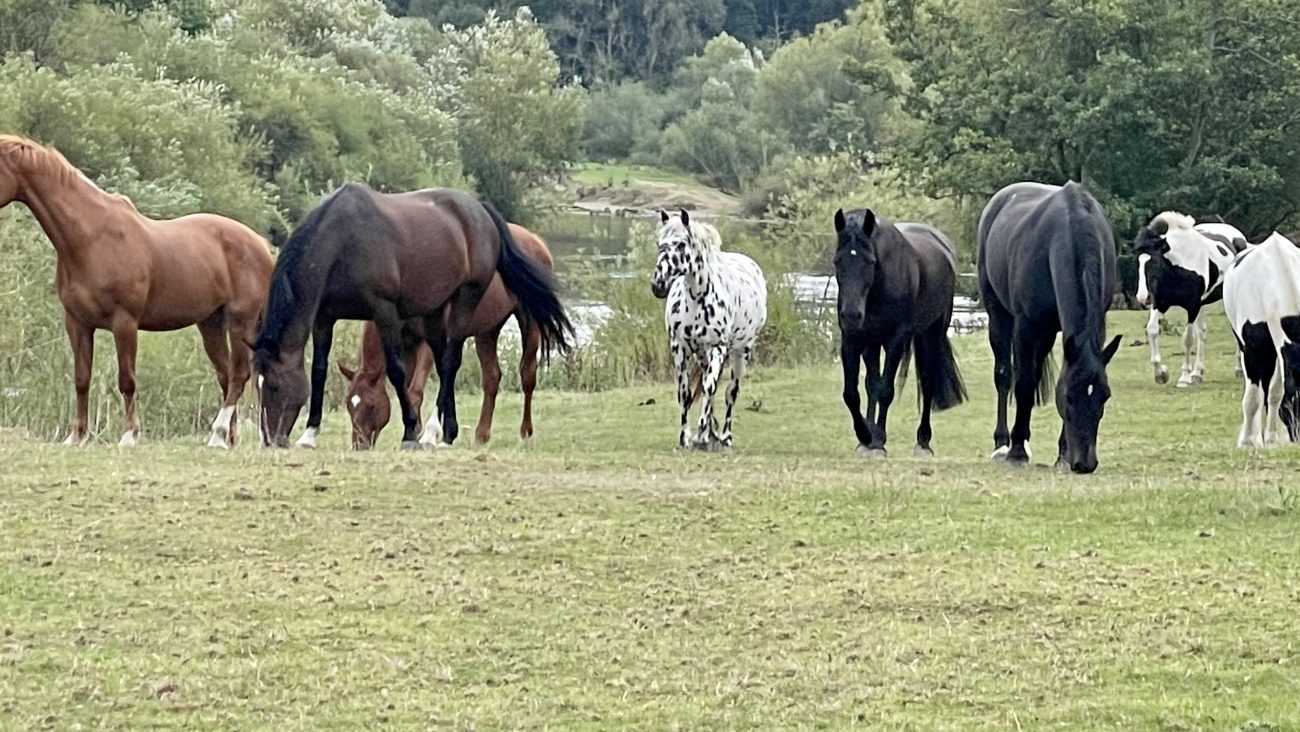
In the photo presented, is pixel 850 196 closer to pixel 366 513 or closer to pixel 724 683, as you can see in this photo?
pixel 366 513

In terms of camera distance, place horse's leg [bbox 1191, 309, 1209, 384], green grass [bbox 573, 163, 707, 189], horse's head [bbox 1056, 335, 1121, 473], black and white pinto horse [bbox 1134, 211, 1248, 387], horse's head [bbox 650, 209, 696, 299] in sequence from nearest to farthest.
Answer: horse's head [bbox 1056, 335, 1121, 473] < horse's head [bbox 650, 209, 696, 299] < black and white pinto horse [bbox 1134, 211, 1248, 387] < horse's leg [bbox 1191, 309, 1209, 384] < green grass [bbox 573, 163, 707, 189]

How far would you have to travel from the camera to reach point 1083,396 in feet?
36.0

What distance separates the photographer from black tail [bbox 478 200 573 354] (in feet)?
45.4

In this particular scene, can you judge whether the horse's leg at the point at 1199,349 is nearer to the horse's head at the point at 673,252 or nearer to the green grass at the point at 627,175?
the horse's head at the point at 673,252

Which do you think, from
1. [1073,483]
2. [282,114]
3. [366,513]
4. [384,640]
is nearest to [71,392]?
[366,513]

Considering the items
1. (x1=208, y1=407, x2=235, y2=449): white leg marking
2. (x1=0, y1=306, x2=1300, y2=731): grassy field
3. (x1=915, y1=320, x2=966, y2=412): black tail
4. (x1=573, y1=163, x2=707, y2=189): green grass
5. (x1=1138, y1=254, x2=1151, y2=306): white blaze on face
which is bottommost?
(x1=208, y1=407, x2=235, y2=449): white leg marking

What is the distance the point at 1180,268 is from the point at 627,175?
5148cm

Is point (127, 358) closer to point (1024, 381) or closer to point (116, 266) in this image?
point (116, 266)

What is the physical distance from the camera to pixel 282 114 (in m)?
40.7

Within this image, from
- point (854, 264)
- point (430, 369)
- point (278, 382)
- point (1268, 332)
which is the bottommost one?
point (430, 369)

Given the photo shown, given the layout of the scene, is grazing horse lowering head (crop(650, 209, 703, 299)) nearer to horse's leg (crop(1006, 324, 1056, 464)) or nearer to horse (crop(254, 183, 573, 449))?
horse (crop(254, 183, 573, 449))

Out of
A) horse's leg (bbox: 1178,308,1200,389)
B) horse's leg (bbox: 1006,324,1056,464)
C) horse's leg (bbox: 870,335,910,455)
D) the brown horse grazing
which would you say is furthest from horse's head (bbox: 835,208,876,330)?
horse's leg (bbox: 1178,308,1200,389)

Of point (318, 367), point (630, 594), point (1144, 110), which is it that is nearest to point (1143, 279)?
point (1144, 110)

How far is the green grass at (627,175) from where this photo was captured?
6938 cm
